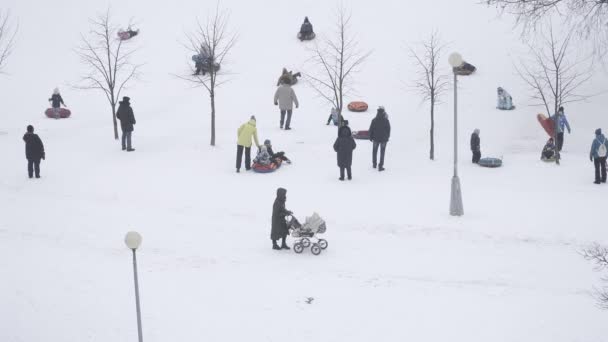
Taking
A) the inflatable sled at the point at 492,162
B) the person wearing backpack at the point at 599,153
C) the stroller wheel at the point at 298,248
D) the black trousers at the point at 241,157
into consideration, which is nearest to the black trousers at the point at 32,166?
the black trousers at the point at 241,157

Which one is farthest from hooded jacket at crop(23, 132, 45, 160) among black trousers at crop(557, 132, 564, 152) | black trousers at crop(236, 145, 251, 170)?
black trousers at crop(557, 132, 564, 152)

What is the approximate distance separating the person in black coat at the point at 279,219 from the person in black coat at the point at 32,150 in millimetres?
8479

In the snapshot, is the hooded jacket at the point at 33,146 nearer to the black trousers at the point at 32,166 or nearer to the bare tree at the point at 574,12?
the black trousers at the point at 32,166

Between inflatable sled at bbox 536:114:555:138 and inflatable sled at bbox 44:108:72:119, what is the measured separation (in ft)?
56.6

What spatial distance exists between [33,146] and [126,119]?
3017 mm

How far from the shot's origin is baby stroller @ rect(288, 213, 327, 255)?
14.0 m

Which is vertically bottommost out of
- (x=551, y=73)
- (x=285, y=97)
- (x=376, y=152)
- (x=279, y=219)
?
(x=279, y=219)

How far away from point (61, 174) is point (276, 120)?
27.9 feet

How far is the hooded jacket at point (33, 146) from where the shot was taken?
752 inches

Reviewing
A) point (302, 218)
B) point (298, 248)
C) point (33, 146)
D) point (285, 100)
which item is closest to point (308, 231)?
point (298, 248)

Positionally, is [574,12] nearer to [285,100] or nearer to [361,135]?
[361,135]

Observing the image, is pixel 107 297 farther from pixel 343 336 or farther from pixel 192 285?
pixel 343 336

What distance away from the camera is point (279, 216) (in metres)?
14.0

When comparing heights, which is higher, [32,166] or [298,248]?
[32,166]
